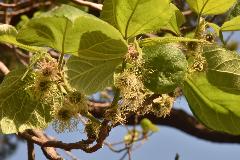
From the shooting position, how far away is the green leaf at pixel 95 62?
886 millimetres

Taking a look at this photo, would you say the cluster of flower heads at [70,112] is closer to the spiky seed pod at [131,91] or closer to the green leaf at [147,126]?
the spiky seed pod at [131,91]

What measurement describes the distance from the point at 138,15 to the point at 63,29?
0.49 feet

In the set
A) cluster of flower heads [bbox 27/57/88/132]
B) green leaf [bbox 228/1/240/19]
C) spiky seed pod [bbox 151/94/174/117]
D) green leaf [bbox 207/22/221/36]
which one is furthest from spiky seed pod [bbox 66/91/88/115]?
green leaf [bbox 228/1/240/19]

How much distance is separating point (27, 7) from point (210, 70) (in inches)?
79.5

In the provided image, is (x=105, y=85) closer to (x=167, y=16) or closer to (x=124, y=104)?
(x=124, y=104)

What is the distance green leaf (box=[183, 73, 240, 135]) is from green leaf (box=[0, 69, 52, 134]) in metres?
0.33

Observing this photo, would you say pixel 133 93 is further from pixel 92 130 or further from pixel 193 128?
pixel 193 128

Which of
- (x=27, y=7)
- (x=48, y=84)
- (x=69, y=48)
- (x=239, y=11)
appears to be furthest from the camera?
(x=27, y=7)

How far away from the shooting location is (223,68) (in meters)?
1.13

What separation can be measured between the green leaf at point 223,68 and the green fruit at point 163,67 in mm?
112

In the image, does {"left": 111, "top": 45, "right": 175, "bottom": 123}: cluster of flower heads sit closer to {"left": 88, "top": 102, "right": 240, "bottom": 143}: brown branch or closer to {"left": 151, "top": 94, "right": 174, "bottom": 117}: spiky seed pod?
{"left": 151, "top": 94, "right": 174, "bottom": 117}: spiky seed pod

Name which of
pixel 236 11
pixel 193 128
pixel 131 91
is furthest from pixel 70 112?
pixel 193 128

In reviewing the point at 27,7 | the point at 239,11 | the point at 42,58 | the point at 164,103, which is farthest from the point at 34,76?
the point at 27,7

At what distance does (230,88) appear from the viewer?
112 cm
